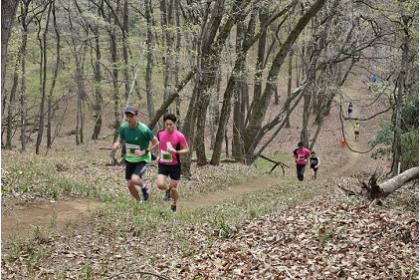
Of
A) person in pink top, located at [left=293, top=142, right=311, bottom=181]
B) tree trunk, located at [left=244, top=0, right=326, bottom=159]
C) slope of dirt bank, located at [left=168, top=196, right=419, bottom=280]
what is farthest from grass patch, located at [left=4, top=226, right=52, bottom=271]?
person in pink top, located at [left=293, top=142, right=311, bottom=181]

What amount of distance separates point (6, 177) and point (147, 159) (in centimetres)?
410

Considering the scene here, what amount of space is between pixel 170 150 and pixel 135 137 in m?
0.82

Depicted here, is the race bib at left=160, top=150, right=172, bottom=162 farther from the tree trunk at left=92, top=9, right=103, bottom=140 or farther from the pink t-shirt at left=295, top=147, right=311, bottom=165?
the tree trunk at left=92, top=9, right=103, bottom=140

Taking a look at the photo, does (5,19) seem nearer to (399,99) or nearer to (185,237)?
(185,237)

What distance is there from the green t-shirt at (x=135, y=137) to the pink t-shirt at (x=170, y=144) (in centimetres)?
45

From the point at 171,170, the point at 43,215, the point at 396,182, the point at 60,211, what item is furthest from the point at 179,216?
the point at 396,182

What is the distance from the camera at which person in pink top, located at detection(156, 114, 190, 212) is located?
38.3 feet

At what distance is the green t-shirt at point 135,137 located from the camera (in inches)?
448

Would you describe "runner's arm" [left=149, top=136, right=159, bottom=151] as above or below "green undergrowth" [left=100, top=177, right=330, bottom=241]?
above

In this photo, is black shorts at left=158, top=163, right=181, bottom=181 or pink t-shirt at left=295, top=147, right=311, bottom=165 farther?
pink t-shirt at left=295, top=147, right=311, bottom=165

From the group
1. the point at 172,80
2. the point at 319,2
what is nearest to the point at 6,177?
the point at 319,2

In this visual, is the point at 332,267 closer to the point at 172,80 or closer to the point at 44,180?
the point at 44,180

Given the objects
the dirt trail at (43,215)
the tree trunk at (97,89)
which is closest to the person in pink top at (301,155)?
the dirt trail at (43,215)

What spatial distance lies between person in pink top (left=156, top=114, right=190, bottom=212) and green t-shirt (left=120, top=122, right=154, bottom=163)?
0.46 meters
